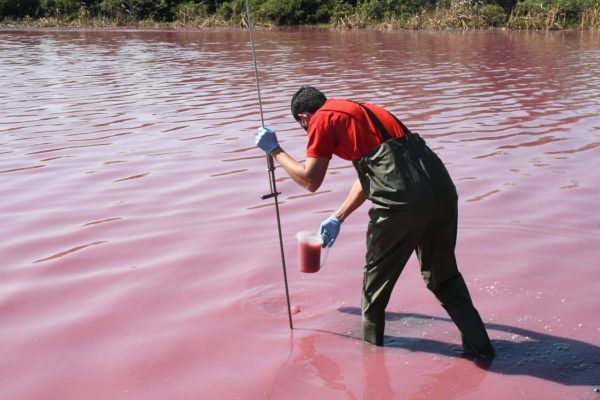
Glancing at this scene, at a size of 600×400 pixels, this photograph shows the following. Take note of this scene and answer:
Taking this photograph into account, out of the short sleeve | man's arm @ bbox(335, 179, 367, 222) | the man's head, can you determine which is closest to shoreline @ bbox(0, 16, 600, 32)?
man's arm @ bbox(335, 179, 367, 222)

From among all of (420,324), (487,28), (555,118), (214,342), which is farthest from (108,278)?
(487,28)

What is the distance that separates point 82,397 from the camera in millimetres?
3811

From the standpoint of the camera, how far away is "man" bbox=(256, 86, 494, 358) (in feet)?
12.1

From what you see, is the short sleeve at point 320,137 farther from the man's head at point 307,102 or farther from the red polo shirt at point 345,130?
the man's head at point 307,102

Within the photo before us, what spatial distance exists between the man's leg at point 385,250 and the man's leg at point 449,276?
14 cm

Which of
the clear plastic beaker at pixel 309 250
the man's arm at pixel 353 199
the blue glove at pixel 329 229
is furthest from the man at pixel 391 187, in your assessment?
the clear plastic beaker at pixel 309 250

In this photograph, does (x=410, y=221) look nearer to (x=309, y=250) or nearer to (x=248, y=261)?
(x=309, y=250)

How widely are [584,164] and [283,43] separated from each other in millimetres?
23872

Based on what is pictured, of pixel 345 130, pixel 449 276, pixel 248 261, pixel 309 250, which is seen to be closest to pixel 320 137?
pixel 345 130

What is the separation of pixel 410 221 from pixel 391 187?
0.19 m

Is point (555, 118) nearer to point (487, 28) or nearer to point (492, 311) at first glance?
point (492, 311)

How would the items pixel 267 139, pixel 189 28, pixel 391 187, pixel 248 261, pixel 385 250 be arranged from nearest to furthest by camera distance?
pixel 391 187 → pixel 385 250 → pixel 267 139 → pixel 248 261 → pixel 189 28

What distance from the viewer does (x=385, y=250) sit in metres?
3.79

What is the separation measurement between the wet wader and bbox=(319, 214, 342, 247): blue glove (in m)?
0.35
